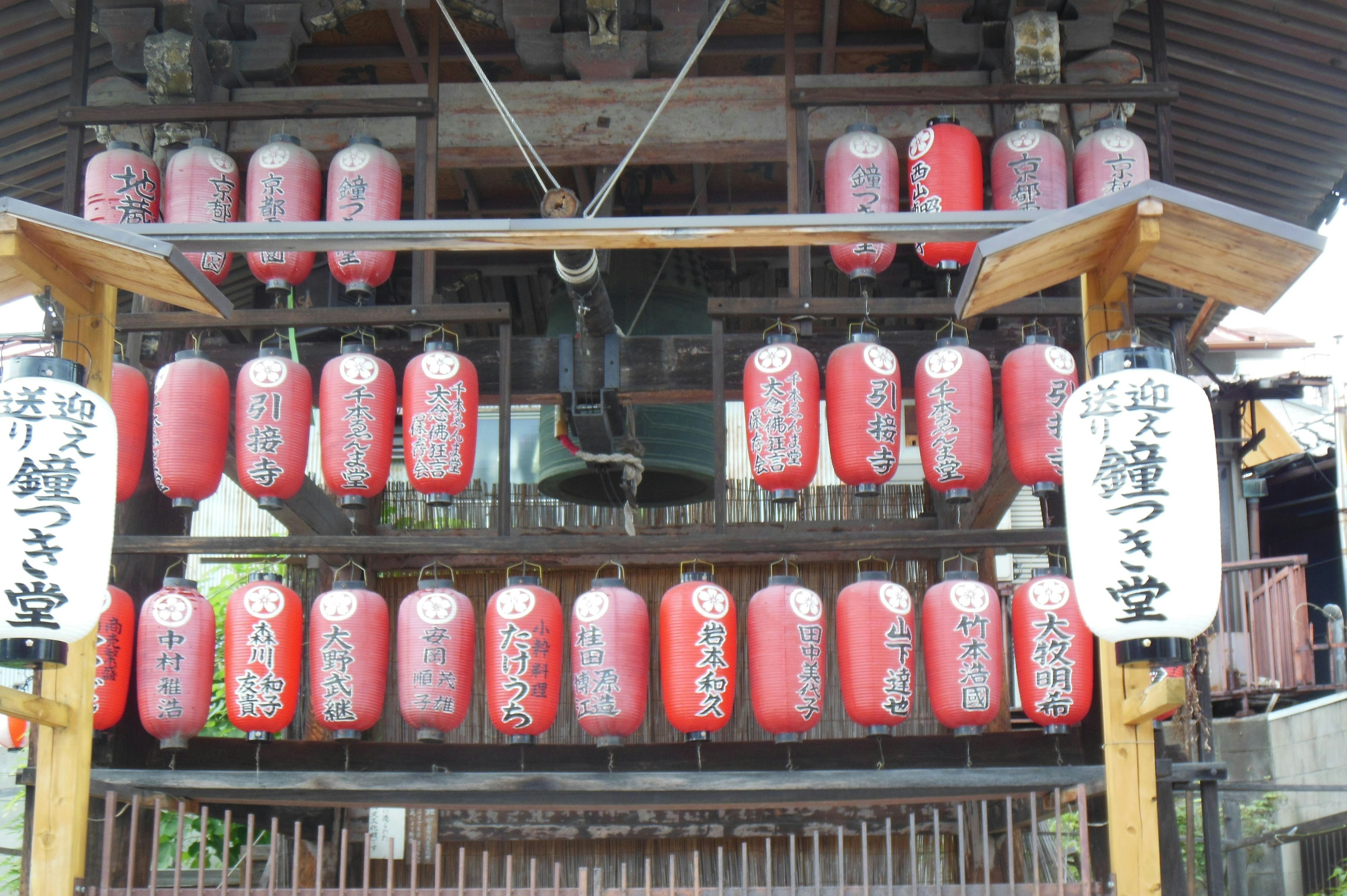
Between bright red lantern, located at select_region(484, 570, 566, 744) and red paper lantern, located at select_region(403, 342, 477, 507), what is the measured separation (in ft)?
2.62

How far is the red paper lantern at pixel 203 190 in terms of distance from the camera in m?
8.75

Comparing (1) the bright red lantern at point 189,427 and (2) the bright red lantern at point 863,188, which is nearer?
(1) the bright red lantern at point 189,427

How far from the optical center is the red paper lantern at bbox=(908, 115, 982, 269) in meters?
8.52

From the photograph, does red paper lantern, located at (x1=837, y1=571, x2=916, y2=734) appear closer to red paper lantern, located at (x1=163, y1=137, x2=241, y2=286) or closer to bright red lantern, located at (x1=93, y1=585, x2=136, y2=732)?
bright red lantern, located at (x1=93, y1=585, x2=136, y2=732)

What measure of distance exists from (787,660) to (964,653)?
3.45ft

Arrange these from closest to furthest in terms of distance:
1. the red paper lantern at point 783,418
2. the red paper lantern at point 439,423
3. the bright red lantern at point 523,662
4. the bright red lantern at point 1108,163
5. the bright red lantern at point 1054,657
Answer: the bright red lantern at point 1054,657, the bright red lantern at point 523,662, the red paper lantern at point 783,418, the red paper lantern at point 439,423, the bright red lantern at point 1108,163

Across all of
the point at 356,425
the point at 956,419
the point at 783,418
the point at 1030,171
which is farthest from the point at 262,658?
the point at 1030,171

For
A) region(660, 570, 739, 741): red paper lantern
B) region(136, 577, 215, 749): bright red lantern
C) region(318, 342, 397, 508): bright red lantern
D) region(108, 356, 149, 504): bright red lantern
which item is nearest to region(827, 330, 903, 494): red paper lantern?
region(660, 570, 739, 741): red paper lantern

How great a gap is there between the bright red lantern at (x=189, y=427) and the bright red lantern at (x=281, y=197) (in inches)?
33.8

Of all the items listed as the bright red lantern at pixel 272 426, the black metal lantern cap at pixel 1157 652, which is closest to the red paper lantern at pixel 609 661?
the bright red lantern at pixel 272 426

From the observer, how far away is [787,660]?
25.8ft

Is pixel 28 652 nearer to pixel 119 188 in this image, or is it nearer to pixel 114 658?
pixel 114 658

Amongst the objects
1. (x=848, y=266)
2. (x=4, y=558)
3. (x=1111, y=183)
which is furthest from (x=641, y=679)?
(x=1111, y=183)

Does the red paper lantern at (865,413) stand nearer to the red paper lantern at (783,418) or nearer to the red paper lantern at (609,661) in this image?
the red paper lantern at (783,418)
